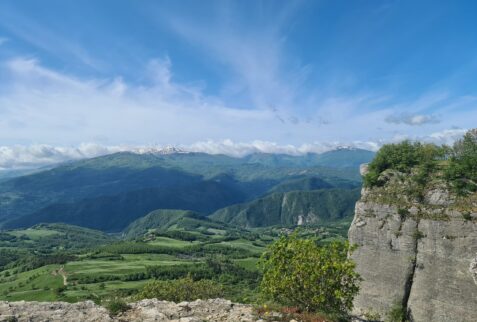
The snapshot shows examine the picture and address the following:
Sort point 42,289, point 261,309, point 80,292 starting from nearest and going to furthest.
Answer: point 261,309 → point 80,292 → point 42,289

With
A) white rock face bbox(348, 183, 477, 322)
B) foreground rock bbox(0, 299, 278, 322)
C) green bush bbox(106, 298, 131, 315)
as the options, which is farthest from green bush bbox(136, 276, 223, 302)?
green bush bbox(106, 298, 131, 315)

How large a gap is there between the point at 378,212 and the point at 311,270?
73.0 feet

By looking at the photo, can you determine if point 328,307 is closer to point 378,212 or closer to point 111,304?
point 111,304

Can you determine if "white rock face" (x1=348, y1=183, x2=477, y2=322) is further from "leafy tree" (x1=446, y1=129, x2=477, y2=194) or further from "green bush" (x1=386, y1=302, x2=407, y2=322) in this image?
"leafy tree" (x1=446, y1=129, x2=477, y2=194)

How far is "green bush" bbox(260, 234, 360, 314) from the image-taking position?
25.5m

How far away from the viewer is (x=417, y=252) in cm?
4019

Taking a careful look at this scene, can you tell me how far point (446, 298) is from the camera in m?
37.3

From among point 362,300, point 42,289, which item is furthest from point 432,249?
point 42,289

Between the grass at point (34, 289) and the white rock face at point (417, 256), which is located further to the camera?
the grass at point (34, 289)

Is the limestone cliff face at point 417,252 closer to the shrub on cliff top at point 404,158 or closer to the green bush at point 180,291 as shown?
the shrub on cliff top at point 404,158

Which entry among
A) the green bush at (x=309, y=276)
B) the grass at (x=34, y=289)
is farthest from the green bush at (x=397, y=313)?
the grass at (x=34, y=289)

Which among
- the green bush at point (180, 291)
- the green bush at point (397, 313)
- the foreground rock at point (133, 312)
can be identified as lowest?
the green bush at point (180, 291)

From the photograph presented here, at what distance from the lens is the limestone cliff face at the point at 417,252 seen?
121 feet

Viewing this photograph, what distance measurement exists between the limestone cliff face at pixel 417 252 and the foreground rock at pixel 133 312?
20.4 meters
